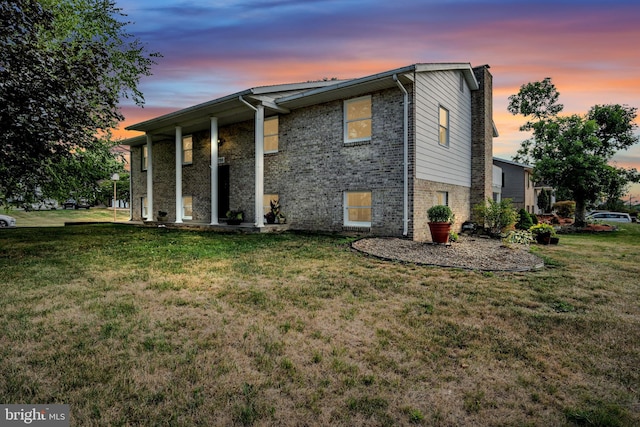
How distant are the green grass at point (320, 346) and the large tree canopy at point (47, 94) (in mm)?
2158

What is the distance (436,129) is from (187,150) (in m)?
12.4

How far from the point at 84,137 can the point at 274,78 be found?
28.2ft

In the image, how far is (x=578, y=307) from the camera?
15.3 ft

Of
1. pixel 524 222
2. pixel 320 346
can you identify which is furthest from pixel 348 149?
pixel 524 222

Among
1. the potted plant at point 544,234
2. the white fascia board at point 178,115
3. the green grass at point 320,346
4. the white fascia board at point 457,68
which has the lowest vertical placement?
the green grass at point 320,346

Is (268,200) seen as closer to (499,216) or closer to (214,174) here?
(214,174)

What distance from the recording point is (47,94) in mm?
6586

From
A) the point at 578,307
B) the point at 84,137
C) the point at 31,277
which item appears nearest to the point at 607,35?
the point at 578,307

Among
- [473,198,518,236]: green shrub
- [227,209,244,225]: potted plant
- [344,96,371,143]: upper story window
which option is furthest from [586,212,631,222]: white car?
[227,209,244,225]: potted plant

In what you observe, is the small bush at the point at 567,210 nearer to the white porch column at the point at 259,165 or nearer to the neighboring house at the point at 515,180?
the neighboring house at the point at 515,180

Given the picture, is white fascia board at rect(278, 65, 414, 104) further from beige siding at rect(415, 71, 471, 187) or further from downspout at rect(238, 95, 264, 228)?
downspout at rect(238, 95, 264, 228)

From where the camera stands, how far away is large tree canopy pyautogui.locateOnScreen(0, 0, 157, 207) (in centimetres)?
633

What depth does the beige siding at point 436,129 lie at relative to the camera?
10.8 m

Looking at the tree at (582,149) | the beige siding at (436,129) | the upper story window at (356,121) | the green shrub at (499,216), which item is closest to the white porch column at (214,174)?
the upper story window at (356,121)
